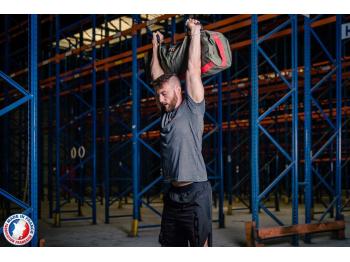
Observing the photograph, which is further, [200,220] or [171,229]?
[171,229]

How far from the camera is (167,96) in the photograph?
12.9 feet

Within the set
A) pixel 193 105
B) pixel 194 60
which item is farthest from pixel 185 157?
pixel 194 60

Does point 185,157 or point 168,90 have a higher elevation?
point 168,90

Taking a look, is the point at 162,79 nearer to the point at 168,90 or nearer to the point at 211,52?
the point at 168,90

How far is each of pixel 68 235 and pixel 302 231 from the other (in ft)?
13.9

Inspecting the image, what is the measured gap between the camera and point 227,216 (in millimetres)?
12789

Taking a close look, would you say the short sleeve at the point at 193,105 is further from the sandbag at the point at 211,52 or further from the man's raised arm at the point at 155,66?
the man's raised arm at the point at 155,66

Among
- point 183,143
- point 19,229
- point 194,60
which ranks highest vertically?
point 194,60

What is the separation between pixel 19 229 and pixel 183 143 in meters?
2.48

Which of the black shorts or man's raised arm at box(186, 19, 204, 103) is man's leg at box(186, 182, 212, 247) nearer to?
the black shorts

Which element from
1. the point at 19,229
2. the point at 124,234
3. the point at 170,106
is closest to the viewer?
the point at 170,106

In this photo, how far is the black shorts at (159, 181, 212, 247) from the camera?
3898 mm

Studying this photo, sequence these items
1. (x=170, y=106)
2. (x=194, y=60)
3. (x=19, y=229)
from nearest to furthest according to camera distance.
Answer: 1. (x=194, y=60)
2. (x=170, y=106)
3. (x=19, y=229)

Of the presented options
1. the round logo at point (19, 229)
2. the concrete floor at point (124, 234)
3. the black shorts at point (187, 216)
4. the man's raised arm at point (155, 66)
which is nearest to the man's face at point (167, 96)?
the man's raised arm at point (155, 66)
